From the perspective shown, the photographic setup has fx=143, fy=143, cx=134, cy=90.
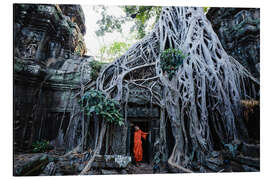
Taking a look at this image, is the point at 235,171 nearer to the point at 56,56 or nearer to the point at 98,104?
the point at 98,104

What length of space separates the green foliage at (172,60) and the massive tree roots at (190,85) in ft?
0.35

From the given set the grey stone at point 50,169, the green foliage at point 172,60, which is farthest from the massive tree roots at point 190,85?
the grey stone at point 50,169

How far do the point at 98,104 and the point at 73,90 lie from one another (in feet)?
4.29

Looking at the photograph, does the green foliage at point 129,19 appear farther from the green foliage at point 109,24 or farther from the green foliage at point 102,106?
the green foliage at point 102,106

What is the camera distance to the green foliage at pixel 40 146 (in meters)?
2.99

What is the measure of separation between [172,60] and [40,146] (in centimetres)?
338

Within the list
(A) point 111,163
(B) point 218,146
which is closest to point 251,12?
(B) point 218,146

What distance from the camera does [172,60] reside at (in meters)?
3.04

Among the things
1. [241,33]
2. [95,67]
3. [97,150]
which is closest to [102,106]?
[97,150]

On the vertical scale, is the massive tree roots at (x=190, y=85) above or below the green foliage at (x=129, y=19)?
below

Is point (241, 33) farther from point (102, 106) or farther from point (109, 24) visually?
point (102, 106)

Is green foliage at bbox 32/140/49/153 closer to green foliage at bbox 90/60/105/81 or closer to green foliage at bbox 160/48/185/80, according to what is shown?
green foliage at bbox 90/60/105/81

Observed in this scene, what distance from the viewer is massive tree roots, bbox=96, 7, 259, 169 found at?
267 cm

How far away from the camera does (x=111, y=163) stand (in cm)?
248
